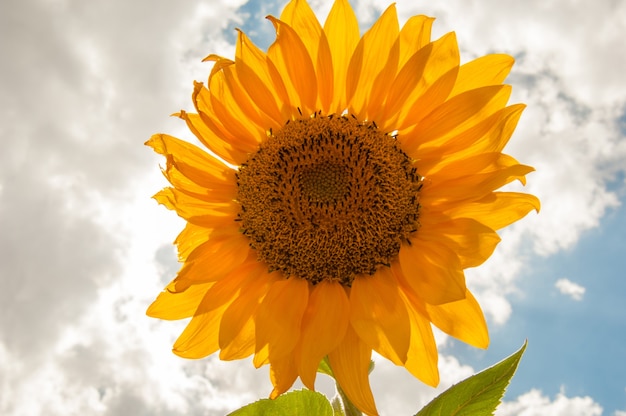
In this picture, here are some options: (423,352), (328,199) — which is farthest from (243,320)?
(423,352)

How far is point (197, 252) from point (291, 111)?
0.92 meters

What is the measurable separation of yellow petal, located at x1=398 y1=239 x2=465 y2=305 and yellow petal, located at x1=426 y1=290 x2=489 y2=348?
118 millimetres

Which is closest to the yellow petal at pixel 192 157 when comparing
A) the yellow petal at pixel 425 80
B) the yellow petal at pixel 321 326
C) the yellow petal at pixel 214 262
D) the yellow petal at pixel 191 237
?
the yellow petal at pixel 191 237

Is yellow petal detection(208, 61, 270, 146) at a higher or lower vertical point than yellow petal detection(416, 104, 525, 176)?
higher

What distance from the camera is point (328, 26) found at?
3.43 m

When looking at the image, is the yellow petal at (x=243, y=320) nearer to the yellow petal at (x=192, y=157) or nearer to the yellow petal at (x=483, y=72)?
the yellow petal at (x=192, y=157)

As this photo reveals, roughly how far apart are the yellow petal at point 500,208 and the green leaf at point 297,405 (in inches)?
44.5

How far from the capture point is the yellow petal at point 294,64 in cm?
331

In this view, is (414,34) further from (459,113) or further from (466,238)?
(466,238)

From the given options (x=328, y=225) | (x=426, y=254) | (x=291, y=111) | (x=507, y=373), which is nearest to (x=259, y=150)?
(x=291, y=111)

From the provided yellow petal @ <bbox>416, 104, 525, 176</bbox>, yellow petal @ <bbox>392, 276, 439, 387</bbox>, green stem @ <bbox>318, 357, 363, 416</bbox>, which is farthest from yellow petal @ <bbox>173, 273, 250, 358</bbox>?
yellow petal @ <bbox>416, 104, 525, 176</bbox>

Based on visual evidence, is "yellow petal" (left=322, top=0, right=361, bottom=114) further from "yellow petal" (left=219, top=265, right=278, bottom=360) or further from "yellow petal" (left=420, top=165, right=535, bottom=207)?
"yellow petal" (left=219, top=265, right=278, bottom=360)

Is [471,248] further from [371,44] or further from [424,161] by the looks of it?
[371,44]

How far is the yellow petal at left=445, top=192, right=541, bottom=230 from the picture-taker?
2947 millimetres
